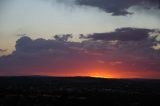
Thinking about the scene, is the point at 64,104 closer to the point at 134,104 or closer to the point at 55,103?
the point at 55,103

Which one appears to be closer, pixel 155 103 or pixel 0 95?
pixel 155 103

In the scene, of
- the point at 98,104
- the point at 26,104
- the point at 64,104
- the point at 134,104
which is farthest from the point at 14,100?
the point at 134,104

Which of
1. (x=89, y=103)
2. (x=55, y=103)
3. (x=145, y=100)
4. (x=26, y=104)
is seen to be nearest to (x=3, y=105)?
(x=26, y=104)

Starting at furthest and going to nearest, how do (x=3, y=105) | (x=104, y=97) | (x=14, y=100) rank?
(x=104, y=97) → (x=14, y=100) → (x=3, y=105)

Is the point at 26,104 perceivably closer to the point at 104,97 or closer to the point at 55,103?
the point at 55,103

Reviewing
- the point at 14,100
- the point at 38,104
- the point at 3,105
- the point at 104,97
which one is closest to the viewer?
the point at 3,105

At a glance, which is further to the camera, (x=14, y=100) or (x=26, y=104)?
(x=14, y=100)

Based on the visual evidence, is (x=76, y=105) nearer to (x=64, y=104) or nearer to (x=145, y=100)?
(x=64, y=104)

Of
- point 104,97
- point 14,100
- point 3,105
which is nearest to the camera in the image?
point 3,105
